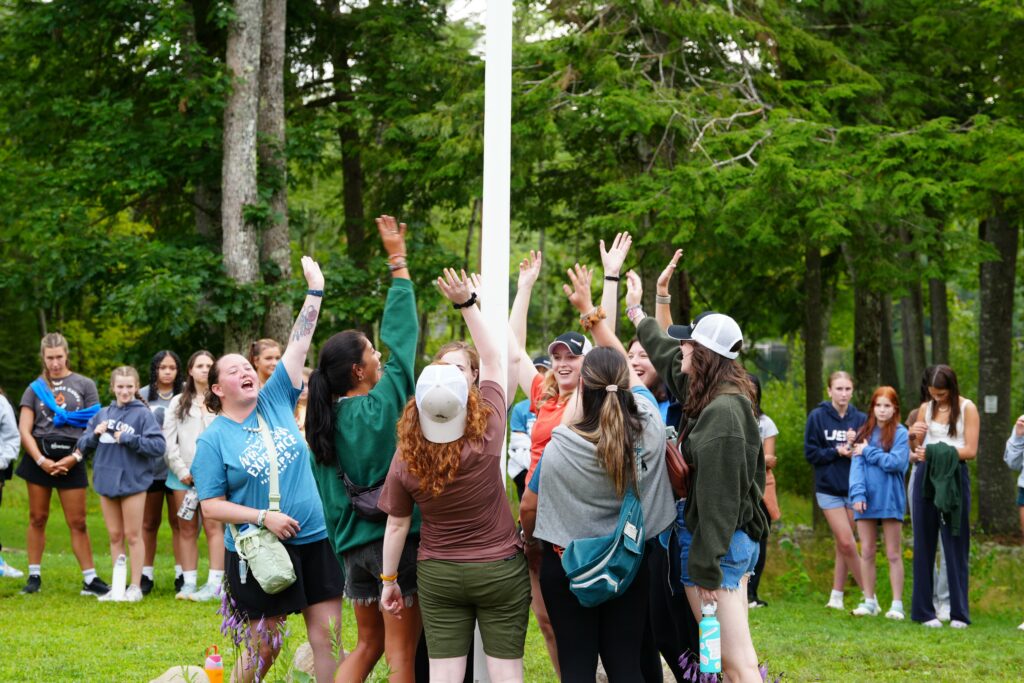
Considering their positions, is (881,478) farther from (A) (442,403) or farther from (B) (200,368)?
(A) (442,403)

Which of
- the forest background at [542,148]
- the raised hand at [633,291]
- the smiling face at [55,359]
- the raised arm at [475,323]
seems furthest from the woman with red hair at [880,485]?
the smiling face at [55,359]

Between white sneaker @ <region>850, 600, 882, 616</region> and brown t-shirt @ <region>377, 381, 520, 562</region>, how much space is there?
19.4 ft

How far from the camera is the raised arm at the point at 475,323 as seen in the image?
4754mm

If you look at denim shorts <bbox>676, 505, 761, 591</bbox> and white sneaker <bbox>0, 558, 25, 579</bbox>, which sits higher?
denim shorts <bbox>676, 505, 761, 591</bbox>

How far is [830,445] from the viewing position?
392 inches

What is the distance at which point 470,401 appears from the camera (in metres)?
4.60

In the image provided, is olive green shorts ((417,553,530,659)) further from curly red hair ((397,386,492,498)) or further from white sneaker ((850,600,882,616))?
white sneaker ((850,600,882,616))

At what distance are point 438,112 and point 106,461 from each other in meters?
7.18

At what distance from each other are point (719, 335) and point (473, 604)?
1.55 metres

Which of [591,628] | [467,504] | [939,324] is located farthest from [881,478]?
[939,324]

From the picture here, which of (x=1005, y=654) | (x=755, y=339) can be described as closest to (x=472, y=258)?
(x=755, y=339)

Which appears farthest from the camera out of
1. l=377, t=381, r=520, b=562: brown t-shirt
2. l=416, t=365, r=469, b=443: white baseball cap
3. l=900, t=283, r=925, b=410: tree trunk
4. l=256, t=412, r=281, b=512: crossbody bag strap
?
l=900, t=283, r=925, b=410: tree trunk

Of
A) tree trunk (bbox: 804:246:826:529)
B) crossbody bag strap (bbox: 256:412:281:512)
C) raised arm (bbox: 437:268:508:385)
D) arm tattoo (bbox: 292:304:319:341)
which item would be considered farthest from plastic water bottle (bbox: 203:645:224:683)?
tree trunk (bbox: 804:246:826:529)

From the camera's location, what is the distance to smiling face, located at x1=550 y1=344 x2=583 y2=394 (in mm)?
5707
